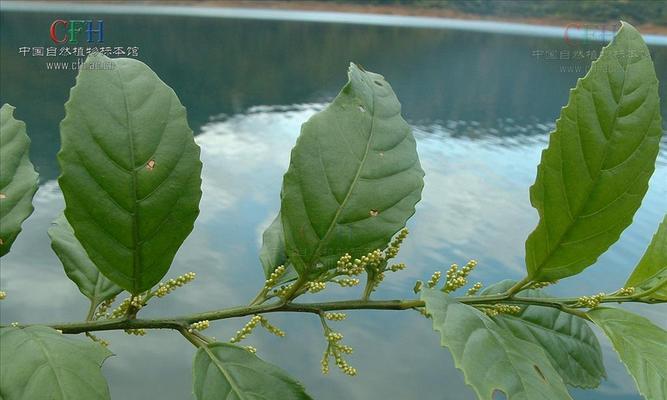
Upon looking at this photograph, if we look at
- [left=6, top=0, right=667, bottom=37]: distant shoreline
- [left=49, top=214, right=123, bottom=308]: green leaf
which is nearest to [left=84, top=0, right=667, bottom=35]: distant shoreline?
[left=6, top=0, right=667, bottom=37]: distant shoreline

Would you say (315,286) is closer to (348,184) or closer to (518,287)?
(348,184)

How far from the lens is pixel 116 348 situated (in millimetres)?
3572

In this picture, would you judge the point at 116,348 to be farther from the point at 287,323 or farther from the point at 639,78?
the point at 639,78

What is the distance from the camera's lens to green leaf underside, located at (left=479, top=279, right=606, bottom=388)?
0.64 meters

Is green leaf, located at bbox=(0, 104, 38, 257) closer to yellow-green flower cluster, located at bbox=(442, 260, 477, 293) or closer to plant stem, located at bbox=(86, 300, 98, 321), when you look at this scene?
plant stem, located at bbox=(86, 300, 98, 321)

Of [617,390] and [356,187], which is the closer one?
[356,187]

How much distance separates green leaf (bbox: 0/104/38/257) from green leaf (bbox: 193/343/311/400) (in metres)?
0.19

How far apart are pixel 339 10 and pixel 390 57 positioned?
13009 mm

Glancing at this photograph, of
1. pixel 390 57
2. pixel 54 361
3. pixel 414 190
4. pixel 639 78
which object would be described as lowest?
pixel 390 57

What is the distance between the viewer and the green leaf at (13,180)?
51 cm

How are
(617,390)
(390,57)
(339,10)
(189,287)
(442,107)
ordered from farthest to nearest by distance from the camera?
(339,10) → (390,57) → (442,107) → (189,287) → (617,390)

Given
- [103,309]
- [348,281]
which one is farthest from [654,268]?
[103,309]

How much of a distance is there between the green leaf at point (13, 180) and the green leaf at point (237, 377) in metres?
0.19

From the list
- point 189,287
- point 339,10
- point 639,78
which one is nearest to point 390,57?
point 339,10
